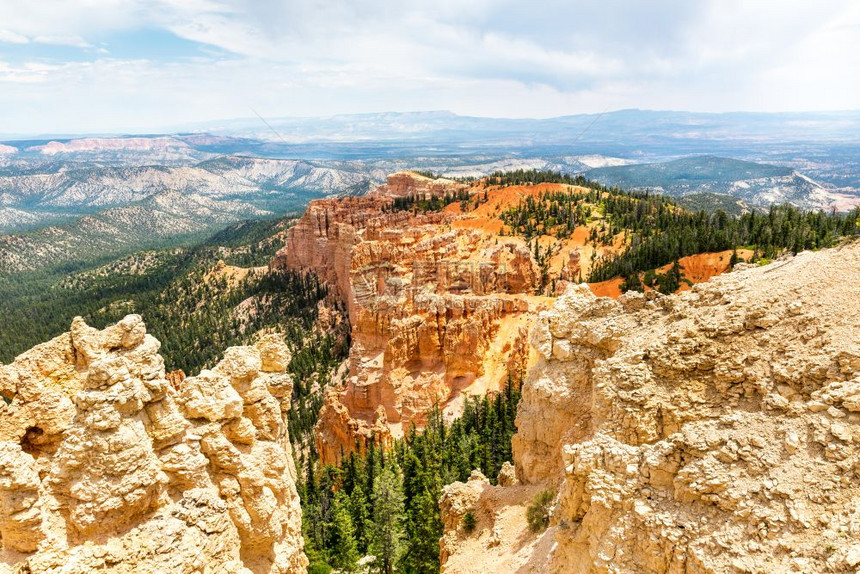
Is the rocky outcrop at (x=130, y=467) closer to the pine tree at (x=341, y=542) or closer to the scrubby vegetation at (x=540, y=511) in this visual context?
the scrubby vegetation at (x=540, y=511)

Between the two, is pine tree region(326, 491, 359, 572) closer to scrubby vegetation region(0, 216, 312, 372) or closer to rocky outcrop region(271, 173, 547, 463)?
rocky outcrop region(271, 173, 547, 463)

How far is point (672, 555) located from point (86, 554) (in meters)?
11.6

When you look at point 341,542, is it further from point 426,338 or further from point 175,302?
point 175,302

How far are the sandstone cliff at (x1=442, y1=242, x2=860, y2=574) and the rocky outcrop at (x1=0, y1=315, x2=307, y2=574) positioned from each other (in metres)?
8.29

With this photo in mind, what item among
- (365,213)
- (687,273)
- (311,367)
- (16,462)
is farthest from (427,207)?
(16,462)

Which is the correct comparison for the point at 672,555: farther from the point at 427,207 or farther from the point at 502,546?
the point at 427,207

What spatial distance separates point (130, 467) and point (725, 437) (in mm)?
12546

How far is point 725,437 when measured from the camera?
10.2m

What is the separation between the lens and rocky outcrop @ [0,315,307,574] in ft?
31.2

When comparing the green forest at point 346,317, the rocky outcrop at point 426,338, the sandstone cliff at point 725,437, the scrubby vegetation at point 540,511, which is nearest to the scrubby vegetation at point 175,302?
the green forest at point 346,317

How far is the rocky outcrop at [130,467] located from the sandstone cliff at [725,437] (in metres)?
8.29

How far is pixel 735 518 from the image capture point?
9.19 metres

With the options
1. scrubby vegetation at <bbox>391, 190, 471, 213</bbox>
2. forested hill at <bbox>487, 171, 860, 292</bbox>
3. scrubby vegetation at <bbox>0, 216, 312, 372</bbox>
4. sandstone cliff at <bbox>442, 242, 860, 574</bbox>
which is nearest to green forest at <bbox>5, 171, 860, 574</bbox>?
forested hill at <bbox>487, 171, 860, 292</bbox>

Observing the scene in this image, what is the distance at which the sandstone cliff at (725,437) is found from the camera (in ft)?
28.3
